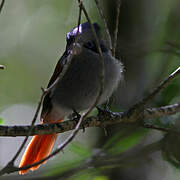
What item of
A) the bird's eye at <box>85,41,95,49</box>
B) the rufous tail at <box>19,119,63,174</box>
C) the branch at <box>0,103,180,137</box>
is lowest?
the rufous tail at <box>19,119,63,174</box>

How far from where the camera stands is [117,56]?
4.52 meters

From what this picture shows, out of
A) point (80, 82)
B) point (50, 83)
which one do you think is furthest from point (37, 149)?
point (80, 82)

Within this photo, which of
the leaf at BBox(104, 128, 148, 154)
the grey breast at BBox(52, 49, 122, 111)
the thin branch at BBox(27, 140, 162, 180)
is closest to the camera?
the thin branch at BBox(27, 140, 162, 180)

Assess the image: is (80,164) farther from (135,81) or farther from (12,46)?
(12,46)

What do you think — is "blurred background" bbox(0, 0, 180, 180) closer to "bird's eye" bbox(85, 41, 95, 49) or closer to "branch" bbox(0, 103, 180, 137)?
"branch" bbox(0, 103, 180, 137)

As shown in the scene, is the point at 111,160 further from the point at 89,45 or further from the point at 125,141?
the point at 89,45

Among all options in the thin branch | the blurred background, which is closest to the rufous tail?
the blurred background

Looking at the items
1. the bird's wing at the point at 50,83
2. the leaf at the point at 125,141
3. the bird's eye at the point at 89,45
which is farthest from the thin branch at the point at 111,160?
the bird's eye at the point at 89,45

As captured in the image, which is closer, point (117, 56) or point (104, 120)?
point (104, 120)

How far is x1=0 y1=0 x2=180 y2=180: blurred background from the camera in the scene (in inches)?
151

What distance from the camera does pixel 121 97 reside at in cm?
464

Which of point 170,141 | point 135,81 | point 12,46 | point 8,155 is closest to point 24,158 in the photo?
point 170,141

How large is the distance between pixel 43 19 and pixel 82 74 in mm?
4605

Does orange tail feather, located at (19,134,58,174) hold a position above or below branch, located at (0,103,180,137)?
below
